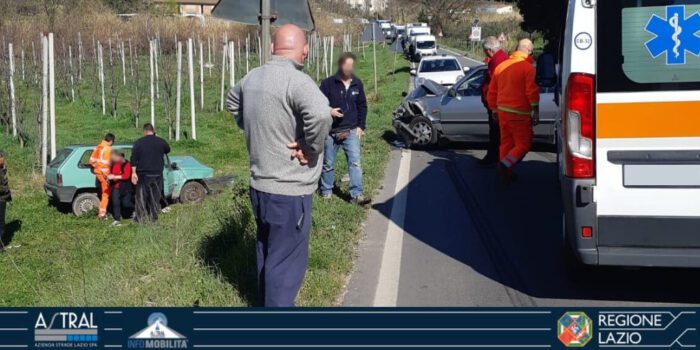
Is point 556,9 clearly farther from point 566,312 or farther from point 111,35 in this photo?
point 566,312

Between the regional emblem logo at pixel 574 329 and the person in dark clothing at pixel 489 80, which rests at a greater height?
the person in dark clothing at pixel 489 80

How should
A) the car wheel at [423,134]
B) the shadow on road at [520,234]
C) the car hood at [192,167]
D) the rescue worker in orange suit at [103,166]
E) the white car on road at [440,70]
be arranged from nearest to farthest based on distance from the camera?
the shadow on road at [520,234]
the rescue worker in orange suit at [103,166]
the car wheel at [423,134]
the car hood at [192,167]
the white car on road at [440,70]

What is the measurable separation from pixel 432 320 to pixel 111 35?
37.3 meters

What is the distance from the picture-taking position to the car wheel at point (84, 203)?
51.4 feet

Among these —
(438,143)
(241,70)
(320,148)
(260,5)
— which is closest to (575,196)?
(320,148)

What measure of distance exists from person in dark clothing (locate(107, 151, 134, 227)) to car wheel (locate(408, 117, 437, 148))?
5347mm

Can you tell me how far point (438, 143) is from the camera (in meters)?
15.6

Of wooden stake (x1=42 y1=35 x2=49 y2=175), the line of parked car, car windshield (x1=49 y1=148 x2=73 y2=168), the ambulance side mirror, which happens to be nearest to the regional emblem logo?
the ambulance side mirror

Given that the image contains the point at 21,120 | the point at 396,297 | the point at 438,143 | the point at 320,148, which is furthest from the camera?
the point at 21,120

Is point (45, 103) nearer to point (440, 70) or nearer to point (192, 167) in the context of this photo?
point (192, 167)

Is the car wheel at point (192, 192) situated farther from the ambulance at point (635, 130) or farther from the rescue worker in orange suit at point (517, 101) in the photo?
the ambulance at point (635, 130)

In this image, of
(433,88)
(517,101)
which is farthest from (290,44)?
(433,88)

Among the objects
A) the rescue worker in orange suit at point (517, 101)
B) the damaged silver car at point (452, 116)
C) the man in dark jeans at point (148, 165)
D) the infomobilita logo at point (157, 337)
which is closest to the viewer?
the infomobilita logo at point (157, 337)

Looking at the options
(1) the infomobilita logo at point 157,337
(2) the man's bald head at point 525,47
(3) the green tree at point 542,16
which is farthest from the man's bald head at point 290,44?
(3) the green tree at point 542,16
